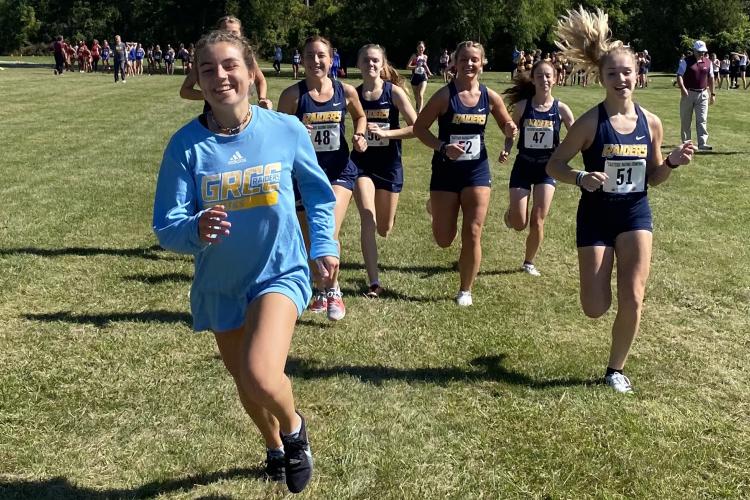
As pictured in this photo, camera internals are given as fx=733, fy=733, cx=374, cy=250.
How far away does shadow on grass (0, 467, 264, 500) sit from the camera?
11.4 feet

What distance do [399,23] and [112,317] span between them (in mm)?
44995

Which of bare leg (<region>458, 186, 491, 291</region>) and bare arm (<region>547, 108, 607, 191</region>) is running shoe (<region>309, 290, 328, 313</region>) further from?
bare arm (<region>547, 108, 607, 191</region>)

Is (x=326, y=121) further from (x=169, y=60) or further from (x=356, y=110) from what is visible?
(x=169, y=60)

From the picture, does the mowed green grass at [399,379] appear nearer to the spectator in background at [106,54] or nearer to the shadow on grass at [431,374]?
the shadow on grass at [431,374]

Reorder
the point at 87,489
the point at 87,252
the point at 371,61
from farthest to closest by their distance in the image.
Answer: the point at 87,252, the point at 371,61, the point at 87,489

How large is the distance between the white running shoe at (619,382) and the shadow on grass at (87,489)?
236 centimetres

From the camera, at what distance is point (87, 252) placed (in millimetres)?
7555

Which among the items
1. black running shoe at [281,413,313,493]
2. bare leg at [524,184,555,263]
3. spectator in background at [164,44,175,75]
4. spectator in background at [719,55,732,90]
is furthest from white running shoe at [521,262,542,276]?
spectator in background at [164,44,175,75]

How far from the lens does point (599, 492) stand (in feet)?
11.8

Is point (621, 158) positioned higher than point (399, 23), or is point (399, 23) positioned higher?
point (399, 23)

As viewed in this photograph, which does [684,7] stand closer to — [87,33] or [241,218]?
[87,33]

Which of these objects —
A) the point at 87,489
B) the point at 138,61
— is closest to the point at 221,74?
the point at 87,489

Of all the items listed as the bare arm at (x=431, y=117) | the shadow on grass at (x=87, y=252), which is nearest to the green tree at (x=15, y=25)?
the shadow on grass at (x=87, y=252)

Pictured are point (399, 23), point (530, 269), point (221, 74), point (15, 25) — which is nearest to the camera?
point (221, 74)
